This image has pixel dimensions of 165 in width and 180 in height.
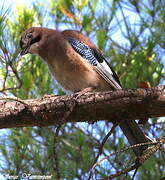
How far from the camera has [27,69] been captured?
13.1 ft

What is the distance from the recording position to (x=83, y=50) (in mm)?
3395

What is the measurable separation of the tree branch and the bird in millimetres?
724

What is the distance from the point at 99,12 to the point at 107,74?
4.04ft

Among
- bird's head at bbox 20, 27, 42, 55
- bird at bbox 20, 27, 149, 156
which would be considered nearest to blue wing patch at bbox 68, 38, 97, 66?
bird at bbox 20, 27, 149, 156

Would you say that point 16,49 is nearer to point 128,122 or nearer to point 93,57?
point 93,57

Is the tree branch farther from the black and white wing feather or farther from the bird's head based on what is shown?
the bird's head

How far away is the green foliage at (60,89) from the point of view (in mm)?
3682

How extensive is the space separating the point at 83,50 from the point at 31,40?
0.50 m

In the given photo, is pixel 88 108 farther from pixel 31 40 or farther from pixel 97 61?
pixel 31 40

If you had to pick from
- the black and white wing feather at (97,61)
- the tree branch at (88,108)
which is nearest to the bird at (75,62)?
the black and white wing feather at (97,61)

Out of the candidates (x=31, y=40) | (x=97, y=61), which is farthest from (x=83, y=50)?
(x=31, y=40)

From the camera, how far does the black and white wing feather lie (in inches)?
129

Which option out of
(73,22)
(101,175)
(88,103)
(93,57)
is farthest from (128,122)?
(73,22)

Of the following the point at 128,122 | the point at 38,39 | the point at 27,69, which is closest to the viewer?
the point at 128,122
